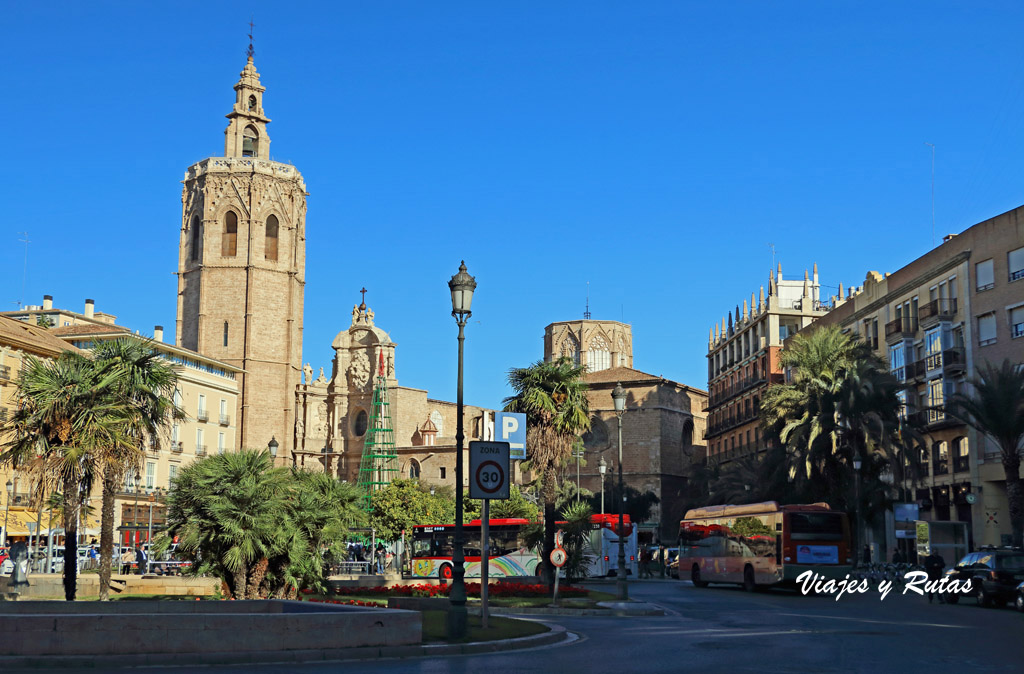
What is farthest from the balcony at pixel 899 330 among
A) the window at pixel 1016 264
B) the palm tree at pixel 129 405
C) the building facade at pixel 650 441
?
the building facade at pixel 650 441

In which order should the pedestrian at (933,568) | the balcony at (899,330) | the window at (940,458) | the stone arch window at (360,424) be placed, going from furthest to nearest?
→ the stone arch window at (360,424), the balcony at (899,330), the window at (940,458), the pedestrian at (933,568)

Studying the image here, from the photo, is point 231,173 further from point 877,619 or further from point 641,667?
point 641,667

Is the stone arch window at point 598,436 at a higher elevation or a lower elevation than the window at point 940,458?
higher

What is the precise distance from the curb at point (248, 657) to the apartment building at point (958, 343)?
34.1 m

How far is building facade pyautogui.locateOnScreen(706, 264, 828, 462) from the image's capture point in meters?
81.5

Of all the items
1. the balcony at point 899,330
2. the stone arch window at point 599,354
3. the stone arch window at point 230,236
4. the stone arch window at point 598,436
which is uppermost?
the stone arch window at point 230,236

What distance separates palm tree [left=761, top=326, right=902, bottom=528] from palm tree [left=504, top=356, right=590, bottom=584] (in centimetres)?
1273

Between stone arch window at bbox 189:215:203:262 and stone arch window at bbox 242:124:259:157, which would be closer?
stone arch window at bbox 189:215:203:262

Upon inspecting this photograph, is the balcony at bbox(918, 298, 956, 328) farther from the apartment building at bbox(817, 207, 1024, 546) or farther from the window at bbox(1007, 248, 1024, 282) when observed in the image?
the window at bbox(1007, 248, 1024, 282)

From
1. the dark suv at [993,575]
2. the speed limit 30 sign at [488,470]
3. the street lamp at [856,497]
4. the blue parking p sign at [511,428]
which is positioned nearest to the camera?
the speed limit 30 sign at [488,470]

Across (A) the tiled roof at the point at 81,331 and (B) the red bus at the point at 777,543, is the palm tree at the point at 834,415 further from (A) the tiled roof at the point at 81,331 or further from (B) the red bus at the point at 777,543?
(A) the tiled roof at the point at 81,331

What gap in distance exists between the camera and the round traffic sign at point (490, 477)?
17.9 m

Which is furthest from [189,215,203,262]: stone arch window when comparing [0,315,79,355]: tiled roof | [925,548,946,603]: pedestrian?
[925,548,946,603]: pedestrian

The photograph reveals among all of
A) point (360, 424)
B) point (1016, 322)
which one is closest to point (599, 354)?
point (360, 424)
